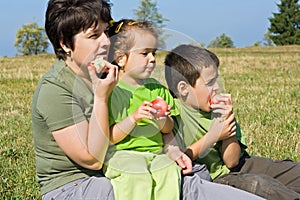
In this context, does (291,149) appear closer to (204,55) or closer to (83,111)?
(204,55)

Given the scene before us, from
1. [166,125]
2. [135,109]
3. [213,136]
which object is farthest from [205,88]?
[135,109]

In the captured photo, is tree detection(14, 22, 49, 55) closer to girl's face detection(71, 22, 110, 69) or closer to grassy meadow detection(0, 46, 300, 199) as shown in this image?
grassy meadow detection(0, 46, 300, 199)

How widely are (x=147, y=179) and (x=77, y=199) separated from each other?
1.36ft

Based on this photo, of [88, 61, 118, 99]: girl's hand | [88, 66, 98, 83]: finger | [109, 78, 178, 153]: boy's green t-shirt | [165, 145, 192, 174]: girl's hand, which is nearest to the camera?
[88, 61, 118, 99]: girl's hand

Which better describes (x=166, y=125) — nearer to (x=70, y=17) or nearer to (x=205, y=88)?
(x=205, y=88)

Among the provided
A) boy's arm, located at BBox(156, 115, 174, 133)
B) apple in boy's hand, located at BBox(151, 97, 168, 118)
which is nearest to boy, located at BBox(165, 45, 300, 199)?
boy's arm, located at BBox(156, 115, 174, 133)

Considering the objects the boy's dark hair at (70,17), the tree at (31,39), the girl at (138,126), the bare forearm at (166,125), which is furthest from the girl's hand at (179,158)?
the tree at (31,39)

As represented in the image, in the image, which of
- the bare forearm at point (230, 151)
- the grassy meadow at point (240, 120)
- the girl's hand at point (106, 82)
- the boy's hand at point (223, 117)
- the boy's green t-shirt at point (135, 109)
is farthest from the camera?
the grassy meadow at point (240, 120)

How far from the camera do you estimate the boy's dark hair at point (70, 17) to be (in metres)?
2.87

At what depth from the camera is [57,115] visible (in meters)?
2.86

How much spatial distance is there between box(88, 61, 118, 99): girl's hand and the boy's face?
0.75 meters

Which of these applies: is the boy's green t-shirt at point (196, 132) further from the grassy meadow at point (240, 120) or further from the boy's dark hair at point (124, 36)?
the boy's dark hair at point (124, 36)

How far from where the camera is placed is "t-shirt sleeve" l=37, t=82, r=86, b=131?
285 cm

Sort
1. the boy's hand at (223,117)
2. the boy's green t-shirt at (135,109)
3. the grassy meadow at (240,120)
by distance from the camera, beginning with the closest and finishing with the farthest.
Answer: the boy's green t-shirt at (135,109)
the boy's hand at (223,117)
the grassy meadow at (240,120)
